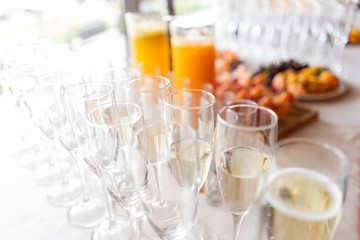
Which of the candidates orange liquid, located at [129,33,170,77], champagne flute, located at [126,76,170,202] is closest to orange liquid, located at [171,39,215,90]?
orange liquid, located at [129,33,170,77]

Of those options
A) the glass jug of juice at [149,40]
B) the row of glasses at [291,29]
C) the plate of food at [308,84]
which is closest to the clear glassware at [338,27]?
the row of glasses at [291,29]

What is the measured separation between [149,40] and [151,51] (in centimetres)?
4

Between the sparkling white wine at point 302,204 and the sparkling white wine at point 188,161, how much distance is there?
4.8 inches

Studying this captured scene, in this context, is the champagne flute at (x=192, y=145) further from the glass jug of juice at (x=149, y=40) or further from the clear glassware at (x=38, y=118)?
the glass jug of juice at (x=149, y=40)

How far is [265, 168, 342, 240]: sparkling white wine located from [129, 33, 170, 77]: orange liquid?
0.88m

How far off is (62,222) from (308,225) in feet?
1.72

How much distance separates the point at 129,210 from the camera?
542 mm

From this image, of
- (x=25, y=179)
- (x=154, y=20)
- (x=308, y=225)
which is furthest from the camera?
(x=154, y=20)

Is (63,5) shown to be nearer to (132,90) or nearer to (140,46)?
(140,46)

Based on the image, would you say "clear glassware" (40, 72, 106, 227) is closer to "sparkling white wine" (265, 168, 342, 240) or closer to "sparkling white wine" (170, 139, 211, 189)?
"sparkling white wine" (170, 139, 211, 189)

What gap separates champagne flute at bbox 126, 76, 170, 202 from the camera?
537 millimetres

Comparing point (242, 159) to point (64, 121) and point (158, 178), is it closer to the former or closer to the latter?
point (158, 178)

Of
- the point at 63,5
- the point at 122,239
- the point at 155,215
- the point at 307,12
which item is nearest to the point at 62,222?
the point at 122,239

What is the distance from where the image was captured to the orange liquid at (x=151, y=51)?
47.7 inches
